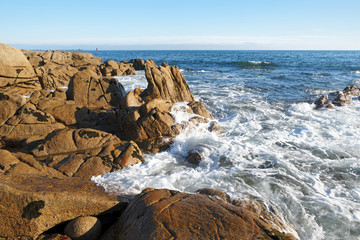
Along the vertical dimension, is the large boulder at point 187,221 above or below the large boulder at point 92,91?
below

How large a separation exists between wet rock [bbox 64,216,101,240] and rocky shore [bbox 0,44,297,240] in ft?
0.06

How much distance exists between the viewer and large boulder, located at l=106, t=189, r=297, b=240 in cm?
418

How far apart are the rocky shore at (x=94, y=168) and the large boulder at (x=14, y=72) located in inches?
2.7

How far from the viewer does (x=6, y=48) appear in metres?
16.3

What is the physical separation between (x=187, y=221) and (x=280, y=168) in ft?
19.6

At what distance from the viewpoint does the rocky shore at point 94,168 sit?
15.0ft

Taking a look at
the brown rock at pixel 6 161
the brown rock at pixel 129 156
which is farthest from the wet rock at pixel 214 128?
the brown rock at pixel 6 161

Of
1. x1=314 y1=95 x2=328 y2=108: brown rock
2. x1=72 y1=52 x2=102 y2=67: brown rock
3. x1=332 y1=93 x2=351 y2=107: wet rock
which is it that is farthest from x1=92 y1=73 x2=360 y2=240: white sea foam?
x1=72 y1=52 x2=102 y2=67: brown rock

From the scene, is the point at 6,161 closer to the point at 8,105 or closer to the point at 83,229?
the point at 83,229

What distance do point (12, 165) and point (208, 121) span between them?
9.11 meters

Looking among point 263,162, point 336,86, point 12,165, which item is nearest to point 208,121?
point 263,162

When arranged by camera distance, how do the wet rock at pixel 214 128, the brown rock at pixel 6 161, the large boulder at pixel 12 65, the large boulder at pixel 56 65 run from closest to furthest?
the brown rock at pixel 6 161 < the wet rock at pixel 214 128 < the large boulder at pixel 12 65 < the large boulder at pixel 56 65

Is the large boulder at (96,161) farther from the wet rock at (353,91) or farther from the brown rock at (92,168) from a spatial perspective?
the wet rock at (353,91)

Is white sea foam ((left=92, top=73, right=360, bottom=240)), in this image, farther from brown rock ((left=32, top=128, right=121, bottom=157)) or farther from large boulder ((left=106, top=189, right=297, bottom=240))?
brown rock ((left=32, top=128, right=121, bottom=157))
